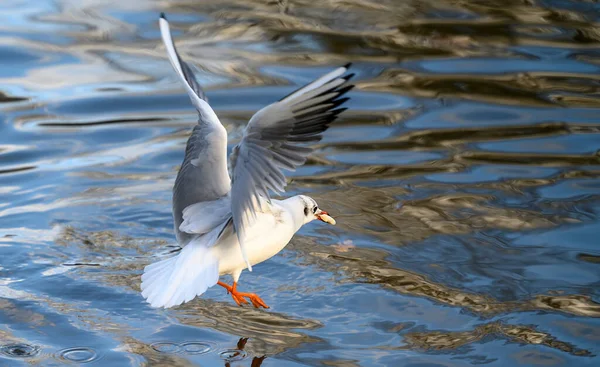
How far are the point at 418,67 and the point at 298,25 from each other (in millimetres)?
1650

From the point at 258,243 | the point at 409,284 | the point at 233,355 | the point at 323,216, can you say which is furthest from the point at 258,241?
the point at 409,284

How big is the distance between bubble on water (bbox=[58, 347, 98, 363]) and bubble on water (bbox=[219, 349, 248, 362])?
63cm

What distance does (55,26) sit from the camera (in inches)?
426

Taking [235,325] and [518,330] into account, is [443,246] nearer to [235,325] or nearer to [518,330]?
[518,330]

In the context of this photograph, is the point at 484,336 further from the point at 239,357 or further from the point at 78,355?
the point at 78,355

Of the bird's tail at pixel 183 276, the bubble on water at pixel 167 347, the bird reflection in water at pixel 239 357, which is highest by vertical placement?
the bird's tail at pixel 183 276

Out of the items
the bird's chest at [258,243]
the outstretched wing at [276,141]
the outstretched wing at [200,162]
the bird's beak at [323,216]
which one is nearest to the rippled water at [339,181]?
the bird's beak at [323,216]

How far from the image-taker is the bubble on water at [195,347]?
5.05 meters

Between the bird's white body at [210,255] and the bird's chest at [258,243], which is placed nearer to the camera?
the bird's white body at [210,255]

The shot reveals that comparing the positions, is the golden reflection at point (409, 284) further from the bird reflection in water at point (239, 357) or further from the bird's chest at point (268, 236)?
the bird reflection in water at point (239, 357)

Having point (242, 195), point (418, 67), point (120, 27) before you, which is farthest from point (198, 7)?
point (242, 195)

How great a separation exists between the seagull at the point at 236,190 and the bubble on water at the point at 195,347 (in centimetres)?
35

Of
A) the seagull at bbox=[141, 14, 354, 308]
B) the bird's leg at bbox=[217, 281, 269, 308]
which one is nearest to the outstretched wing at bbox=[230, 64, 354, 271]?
the seagull at bbox=[141, 14, 354, 308]

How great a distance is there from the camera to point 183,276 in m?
4.89
